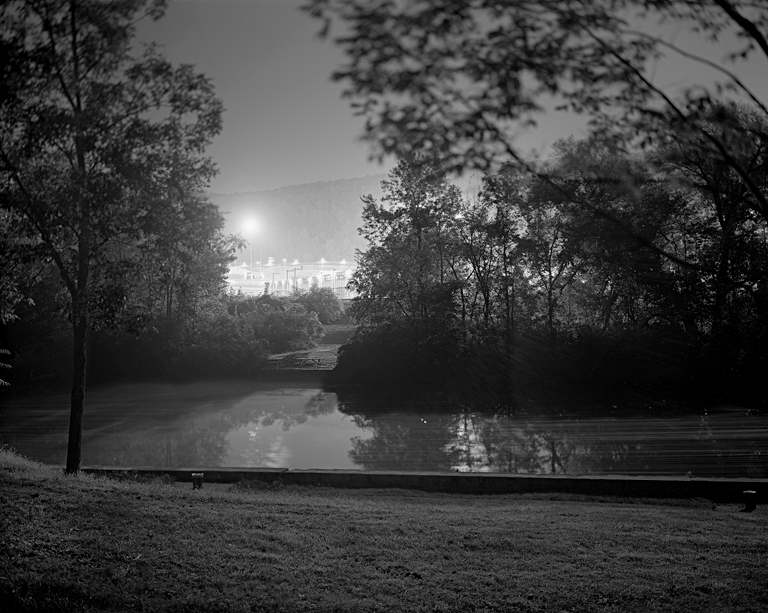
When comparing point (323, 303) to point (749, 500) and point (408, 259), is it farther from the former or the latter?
point (749, 500)

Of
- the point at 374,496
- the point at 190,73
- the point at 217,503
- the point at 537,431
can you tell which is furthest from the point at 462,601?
the point at 537,431

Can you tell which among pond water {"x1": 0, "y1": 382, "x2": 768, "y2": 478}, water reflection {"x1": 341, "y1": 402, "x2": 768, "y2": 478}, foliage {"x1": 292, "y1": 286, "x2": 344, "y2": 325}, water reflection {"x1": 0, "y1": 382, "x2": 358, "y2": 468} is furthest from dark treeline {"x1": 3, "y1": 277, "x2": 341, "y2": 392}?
water reflection {"x1": 341, "y1": 402, "x2": 768, "y2": 478}

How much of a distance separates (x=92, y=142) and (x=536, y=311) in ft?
52.8

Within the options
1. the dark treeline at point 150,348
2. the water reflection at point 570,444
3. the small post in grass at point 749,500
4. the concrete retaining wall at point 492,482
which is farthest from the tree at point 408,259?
the small post in grass at point 749,500

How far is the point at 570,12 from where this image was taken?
3.60 metres

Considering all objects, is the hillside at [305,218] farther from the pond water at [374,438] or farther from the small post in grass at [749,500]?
the small post in grass at [749,500]

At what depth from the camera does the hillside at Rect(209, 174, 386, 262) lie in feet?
55.4

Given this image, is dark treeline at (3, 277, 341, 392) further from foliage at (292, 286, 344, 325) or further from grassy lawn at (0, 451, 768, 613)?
grassy lawn at (0, 451, 768, 613)

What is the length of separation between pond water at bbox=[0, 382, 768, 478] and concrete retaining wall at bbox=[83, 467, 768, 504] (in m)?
1.48

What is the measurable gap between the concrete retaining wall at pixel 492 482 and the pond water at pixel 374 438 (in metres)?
1.48

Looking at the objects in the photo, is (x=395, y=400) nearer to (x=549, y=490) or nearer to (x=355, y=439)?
(x=355, y=439)

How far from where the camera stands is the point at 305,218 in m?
20.0

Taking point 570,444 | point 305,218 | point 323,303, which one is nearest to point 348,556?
point 570,444

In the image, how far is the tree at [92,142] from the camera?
24.0ft
